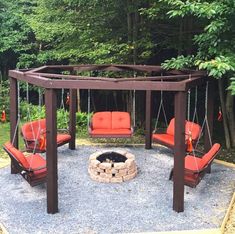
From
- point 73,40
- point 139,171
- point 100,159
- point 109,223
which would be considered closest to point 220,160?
point 139,171

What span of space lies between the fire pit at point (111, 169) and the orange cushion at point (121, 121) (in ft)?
6.11

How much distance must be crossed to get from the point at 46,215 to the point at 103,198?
1.08m

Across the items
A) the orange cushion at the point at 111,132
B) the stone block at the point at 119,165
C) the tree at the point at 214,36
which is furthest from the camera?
the orange cushion at the point at 111,132

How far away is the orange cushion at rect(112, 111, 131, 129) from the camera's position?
9430mm

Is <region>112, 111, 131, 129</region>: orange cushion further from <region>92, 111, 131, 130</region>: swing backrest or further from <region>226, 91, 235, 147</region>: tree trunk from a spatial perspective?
<region>226, 91, 235, 147</region>: tree trunk

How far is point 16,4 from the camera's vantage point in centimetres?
1488

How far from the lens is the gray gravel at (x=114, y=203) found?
18.2 ft

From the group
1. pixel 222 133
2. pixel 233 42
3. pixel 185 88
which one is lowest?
pixel 222 133

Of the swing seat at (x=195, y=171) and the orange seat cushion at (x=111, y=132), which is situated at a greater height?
the orange seat cushion at (x=111, y=132)

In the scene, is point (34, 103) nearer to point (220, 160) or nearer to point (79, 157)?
point (79, 157)

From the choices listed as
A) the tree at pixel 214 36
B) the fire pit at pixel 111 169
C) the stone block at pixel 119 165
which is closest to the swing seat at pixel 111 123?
the fire pit at pixel 111 169

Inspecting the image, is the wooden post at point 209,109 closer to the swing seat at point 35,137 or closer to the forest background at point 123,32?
the forest background at point 123,32

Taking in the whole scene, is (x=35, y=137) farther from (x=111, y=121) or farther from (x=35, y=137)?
(x=111, y=121)

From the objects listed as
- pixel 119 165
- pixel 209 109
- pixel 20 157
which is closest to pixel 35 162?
pixel 20 157
